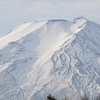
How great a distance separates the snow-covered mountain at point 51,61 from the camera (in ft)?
363

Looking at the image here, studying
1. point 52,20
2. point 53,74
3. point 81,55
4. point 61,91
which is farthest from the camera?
point 52,20

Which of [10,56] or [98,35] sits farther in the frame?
[98,35]

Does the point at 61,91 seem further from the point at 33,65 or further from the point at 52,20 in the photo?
the point at 52,20

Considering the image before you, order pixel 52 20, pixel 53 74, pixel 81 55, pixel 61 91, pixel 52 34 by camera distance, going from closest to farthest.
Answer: pixel 61 91 → pixel 53 74 → pixel 81 55 → pixel 52 34 → pixel 52 20

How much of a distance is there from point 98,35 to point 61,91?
51.1 m

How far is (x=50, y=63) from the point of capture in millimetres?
123062

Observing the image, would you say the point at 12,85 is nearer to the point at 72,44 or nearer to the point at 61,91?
the point at 61,91

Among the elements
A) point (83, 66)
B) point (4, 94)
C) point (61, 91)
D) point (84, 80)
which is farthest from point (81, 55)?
point (4, 94)

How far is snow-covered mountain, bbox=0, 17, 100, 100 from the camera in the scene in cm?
11050

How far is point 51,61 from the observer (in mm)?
124000

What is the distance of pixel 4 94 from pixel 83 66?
3048 centimetres

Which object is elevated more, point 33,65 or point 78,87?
point 33,65

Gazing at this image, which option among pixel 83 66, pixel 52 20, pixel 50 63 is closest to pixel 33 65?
pixel 50 63

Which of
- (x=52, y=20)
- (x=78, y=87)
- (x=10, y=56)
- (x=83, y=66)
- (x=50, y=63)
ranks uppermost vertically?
(x=52, y=20)
